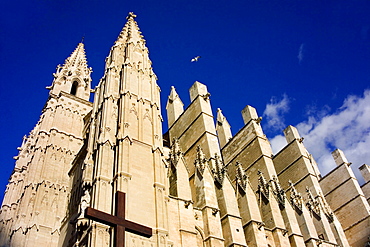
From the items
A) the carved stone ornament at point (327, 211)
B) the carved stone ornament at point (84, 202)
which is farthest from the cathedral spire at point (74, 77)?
the carved stone ornament at point (327, 211)

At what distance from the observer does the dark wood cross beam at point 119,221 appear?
28.5 ft

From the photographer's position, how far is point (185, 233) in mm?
11445

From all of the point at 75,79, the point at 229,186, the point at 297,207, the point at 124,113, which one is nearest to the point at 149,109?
the point at 124,113

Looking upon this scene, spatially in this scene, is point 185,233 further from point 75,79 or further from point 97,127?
point 75,79

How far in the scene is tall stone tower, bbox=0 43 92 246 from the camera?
56.4ft

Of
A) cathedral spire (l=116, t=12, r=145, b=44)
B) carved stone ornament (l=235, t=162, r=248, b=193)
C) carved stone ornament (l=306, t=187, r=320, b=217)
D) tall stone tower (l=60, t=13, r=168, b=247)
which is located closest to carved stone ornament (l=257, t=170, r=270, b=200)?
carved stone ornament (l=235, t=162, r=248, b=193)

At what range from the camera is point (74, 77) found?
2733 cm

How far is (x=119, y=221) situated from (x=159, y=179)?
292 centimetres

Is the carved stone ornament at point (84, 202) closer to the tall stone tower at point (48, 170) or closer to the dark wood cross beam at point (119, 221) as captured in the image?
the dark wood cross beam at point (119, 221)

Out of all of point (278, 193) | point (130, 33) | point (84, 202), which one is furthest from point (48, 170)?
point (278, 193)

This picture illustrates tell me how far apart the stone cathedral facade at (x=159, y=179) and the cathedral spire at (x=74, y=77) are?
826mm

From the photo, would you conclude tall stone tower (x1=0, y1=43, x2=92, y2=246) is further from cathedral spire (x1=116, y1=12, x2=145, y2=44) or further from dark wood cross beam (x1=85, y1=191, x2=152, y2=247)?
dark wood cross beam (x1=85, y1=191, x2=152, y2=247)

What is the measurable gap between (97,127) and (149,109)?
1966 millimetres

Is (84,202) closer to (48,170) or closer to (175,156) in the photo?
(175,156)
